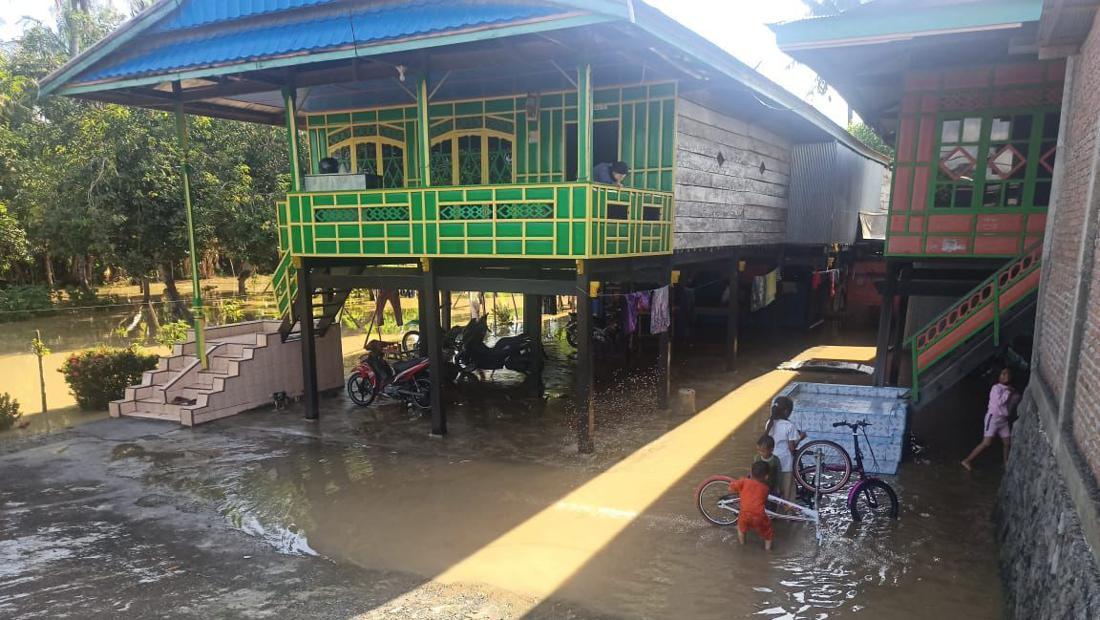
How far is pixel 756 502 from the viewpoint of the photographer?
678 cm

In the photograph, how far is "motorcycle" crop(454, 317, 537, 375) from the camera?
577 inches

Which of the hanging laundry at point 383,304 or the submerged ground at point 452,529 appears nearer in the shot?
the submerged ground at point 452,529

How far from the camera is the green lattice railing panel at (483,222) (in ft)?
30.1

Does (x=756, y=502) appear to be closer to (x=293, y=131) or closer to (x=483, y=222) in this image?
(x=483, y=222)

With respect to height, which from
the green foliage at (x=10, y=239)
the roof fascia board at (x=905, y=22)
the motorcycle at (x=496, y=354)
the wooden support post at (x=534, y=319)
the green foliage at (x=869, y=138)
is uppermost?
the green foliage at (x=869, y=138)

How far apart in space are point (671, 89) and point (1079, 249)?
6.80m

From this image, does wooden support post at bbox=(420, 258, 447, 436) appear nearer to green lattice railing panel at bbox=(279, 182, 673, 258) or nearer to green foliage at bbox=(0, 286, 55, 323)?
green lattice railing panel at bbox=(279, 182, 673, 258)

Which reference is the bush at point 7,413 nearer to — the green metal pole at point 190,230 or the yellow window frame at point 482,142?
the green metal pole at point 190,230

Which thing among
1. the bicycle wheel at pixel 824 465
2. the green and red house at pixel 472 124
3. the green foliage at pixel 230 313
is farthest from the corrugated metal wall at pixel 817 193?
the green foliage at pixel 230 313

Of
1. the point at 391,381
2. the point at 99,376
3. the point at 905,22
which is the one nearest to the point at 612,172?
the point at 905,22

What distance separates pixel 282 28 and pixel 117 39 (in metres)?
2.99

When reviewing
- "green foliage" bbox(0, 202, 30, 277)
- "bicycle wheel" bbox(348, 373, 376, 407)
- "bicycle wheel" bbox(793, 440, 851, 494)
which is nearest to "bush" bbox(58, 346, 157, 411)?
"bicycle wheel" bbox(348, 373, 376, 407)

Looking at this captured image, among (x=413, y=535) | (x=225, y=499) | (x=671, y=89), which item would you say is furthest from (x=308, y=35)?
(x=413, y=535)

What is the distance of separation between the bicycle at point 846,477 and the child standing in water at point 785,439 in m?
0.18
